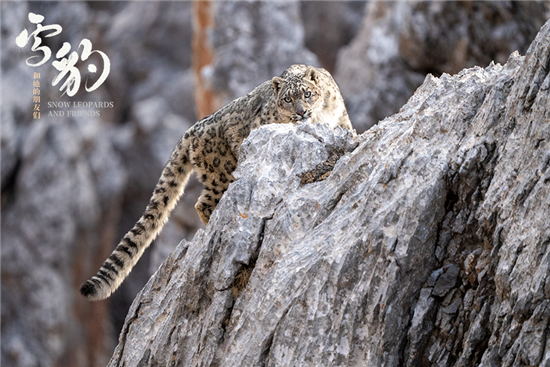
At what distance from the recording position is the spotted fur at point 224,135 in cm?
853

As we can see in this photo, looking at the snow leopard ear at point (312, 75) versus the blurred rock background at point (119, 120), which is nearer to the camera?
the snow leopard ear at point (312, 75)

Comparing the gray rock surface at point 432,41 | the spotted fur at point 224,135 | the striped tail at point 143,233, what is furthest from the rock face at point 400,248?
the gray rock surface at point 432,41

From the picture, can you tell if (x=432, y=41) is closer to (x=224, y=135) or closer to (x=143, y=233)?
(x=224, y=135)

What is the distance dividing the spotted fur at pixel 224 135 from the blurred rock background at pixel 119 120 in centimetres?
1298

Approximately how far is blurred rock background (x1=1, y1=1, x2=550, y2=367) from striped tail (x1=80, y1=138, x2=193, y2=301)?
1468 cm

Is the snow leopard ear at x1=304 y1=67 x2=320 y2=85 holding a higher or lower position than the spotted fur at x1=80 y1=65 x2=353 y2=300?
higher

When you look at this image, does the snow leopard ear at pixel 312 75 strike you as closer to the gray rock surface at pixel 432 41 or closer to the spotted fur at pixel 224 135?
the spotted fur at pixel 224 135

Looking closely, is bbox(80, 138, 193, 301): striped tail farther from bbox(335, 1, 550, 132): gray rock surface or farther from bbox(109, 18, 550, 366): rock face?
bbox(335, 1, 550, 132): gray rock surface

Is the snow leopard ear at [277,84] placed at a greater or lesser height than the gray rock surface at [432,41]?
lesser

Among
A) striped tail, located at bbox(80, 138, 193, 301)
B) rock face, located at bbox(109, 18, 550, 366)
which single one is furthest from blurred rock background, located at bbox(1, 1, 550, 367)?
rock face, located at bbox(109, 18, 550, 366)

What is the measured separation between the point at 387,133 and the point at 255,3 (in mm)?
23831

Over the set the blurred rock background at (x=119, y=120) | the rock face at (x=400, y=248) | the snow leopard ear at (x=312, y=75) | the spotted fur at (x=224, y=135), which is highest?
the blurred rock background at (x=119, y=120)

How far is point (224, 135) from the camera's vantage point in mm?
8727

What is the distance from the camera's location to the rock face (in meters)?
4.62
